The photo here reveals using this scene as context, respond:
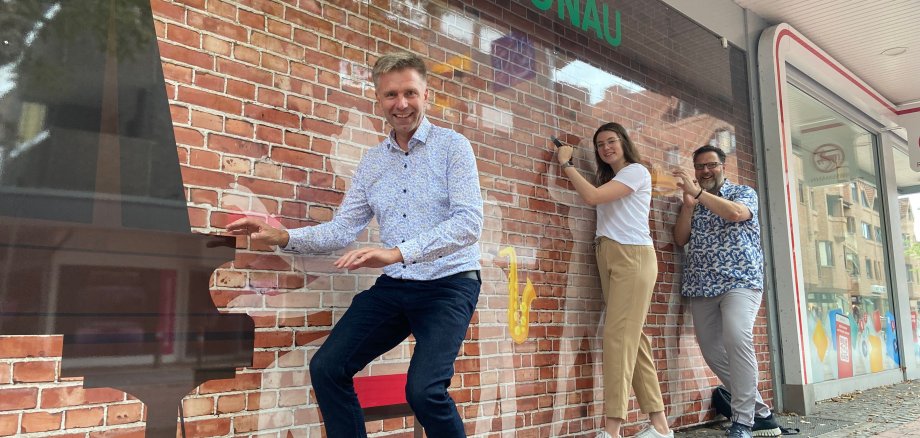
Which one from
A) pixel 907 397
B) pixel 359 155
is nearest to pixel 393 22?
pixel 359 155

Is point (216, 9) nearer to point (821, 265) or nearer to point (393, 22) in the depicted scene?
point (393, 22)

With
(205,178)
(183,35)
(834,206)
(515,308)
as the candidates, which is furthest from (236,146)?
(834,206)

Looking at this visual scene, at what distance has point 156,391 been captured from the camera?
2209 millimetres

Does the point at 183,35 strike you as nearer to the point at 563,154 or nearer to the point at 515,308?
the point at 515,308

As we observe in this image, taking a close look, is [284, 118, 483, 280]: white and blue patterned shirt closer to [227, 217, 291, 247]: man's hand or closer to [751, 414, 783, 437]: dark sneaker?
[227, 217, 291, 247]: man's hand

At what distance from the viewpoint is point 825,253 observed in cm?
693

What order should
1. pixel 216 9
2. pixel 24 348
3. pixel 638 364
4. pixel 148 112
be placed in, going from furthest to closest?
pixel 638 364 < pixel 216 9 < pixel 148 112 < pixel 24 348

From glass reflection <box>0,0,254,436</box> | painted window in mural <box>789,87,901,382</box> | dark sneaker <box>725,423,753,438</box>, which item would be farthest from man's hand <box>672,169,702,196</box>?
glass reflection <box>0,0,254,436</box>

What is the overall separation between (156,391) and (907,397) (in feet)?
22.6

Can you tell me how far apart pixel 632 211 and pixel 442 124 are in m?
1.21

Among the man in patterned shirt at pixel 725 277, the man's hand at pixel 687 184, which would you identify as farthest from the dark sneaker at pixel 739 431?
the man's hand at pixel 687 184

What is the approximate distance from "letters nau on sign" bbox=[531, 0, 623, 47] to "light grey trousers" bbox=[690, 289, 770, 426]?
6.02 feet

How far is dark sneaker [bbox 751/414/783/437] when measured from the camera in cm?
445

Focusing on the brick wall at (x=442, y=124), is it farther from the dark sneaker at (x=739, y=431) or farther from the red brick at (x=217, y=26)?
the dark sneaker at (x=739, y=431)
